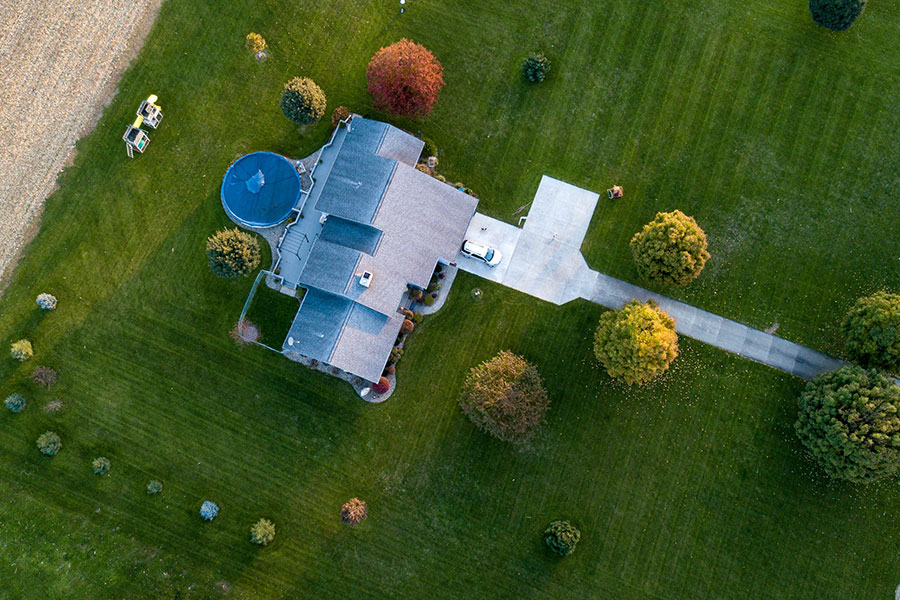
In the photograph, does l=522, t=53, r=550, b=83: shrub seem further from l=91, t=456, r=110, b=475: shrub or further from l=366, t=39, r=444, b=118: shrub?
l=91, t=456, r=110, b=475: shrub

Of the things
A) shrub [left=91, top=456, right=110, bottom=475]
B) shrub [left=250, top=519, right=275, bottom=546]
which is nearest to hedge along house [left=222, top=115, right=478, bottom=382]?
shrub [left=250, top=519, right=275, bottom=546]

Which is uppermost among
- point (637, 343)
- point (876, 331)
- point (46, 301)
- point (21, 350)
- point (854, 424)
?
point (876, 331)

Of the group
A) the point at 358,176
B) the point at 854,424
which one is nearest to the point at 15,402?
the point at 358,176

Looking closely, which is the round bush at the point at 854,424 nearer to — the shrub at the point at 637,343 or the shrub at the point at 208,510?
the shrub at the point at 637,343

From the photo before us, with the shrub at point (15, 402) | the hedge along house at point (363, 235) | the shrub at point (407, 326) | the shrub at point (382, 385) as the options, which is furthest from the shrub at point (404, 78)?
the shrub at point (15, 402)

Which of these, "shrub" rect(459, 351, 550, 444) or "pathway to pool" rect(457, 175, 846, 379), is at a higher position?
"pathway to pool" rect(457, 175, 846, 379)

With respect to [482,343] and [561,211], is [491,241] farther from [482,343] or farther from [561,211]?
[482,343]

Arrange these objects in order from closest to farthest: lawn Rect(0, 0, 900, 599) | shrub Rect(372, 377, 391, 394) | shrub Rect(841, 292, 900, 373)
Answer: shrub Rect(841, 292, 900, 373), shrub Rect(372, 377, 391, 394), lawn Rect(0, 0, 900, 599)
